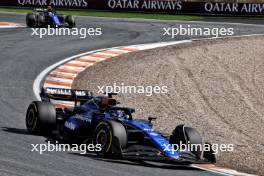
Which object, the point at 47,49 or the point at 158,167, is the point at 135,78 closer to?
the point at 47,49

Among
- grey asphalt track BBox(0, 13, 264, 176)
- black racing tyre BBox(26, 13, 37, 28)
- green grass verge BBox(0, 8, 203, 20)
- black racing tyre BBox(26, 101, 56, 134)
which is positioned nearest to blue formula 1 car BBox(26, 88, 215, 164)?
black racing tyre BBox(26, 101, 56, 134)

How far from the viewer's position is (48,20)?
32281 millimetres

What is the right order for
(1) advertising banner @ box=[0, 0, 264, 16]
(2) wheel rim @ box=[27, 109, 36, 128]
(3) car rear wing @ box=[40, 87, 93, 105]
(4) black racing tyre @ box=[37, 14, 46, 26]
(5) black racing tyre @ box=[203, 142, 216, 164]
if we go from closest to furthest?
(5) black racing tyre @ box=[203, 142, 216, 164]
(2) wheel rim @ box=[27, 109, 36, 128]
(3) car rear wing @ box=[40, 87, 93, 105]
(4) black racing tyre @ box=[37, 14, 46, 26]
(1) advertising banner @ box=[0, 0, 264, 16]

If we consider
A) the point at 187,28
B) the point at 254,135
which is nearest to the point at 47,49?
the point at 187,28

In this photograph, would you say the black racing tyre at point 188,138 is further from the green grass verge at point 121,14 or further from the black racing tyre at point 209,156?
the green grass verge at point 121,14

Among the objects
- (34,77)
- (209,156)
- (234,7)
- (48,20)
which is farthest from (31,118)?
(234,7)

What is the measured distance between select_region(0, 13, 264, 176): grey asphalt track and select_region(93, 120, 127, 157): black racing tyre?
9.4 inches

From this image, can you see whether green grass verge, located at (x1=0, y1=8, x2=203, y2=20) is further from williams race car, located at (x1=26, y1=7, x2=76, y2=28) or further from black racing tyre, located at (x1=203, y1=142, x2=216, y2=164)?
black racing tyre, located at (x1=203, y1=142, x2=216, y2=164)

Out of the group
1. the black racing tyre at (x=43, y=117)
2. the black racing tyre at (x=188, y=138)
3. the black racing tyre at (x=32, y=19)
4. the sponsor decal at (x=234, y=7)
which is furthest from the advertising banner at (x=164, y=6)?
the black racing tyre at (x=188, y=138)

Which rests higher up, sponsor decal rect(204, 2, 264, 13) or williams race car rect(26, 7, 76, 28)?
williams race car rect(26, 7, 76, 28)

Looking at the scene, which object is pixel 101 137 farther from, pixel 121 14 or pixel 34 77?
pixel 121 14

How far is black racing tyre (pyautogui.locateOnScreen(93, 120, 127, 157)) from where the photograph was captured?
12.2 meters

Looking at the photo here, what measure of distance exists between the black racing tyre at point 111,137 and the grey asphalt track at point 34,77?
24 centimetres

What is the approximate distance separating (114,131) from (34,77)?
32.5ft
